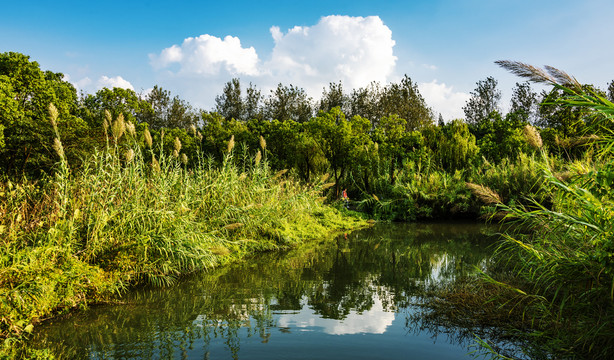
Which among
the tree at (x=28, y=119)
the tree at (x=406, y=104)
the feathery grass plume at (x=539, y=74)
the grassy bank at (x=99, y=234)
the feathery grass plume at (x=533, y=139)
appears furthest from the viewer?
the tree at (x=406, y=104)

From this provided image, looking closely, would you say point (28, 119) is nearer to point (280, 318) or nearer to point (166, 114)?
point (280, 318)

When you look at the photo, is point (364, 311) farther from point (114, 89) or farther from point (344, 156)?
point (114, 89)

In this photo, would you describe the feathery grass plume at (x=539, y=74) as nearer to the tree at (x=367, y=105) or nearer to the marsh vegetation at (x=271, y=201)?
the marsh vegetation at (x=271, y=201)

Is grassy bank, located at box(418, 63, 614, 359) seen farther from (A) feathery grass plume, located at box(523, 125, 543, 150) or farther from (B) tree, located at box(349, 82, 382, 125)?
(B) tree, located at box(349, 82, 382, 125)

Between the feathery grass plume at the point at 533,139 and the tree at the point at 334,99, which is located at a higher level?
the tree at the point at 334,99

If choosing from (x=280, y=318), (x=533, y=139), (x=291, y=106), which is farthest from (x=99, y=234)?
(x=291, y=106)

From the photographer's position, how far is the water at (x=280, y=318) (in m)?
3.56

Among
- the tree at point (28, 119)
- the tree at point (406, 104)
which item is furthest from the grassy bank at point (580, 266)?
the tree at point (406, 104)

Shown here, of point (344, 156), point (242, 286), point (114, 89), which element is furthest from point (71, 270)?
point (114, 89)

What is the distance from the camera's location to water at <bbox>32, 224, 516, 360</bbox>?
3.56 meters

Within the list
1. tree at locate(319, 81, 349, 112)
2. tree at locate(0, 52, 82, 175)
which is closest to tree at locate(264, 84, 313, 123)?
tree at locate(319, 81, 349, 112)

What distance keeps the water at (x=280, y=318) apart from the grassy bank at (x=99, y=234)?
0.26 metres

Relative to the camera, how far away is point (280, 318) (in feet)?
14.5

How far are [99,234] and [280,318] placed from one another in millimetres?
2538
